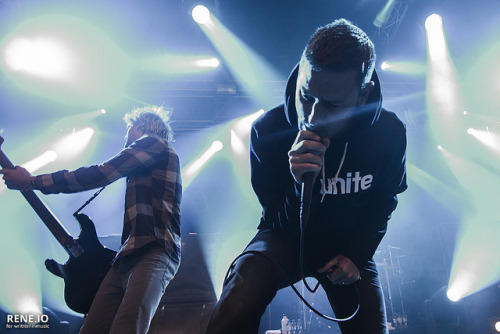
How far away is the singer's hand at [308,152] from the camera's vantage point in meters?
1.02

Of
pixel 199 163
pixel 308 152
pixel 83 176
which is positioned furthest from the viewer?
pixel 199 163

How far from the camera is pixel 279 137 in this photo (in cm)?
141

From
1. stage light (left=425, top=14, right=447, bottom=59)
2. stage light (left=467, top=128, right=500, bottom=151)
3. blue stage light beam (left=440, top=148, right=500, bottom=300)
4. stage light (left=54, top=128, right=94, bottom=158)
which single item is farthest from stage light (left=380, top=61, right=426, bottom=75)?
stage light (left=54, top=128, right=94, bottom=158)

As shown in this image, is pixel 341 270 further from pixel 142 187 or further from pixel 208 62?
pixel 208 62

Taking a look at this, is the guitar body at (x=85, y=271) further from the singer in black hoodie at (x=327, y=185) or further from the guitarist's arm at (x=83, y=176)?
the singer in black hoodie at (x=327, y=185)

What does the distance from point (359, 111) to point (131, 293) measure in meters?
1.54

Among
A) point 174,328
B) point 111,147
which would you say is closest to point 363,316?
point 174,328

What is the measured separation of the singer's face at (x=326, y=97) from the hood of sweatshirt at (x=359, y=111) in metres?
0.10

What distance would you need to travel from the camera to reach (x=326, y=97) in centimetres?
109

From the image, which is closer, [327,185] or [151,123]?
[327,185]

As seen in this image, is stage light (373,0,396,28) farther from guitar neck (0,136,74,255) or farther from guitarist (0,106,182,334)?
guitar neck (0,136,74,255)

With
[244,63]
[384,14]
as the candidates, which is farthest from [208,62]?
[384,14]

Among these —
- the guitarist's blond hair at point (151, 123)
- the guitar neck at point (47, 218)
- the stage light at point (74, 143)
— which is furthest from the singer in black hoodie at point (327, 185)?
the stage light at point (74, 143)

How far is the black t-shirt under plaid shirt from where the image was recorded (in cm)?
209
